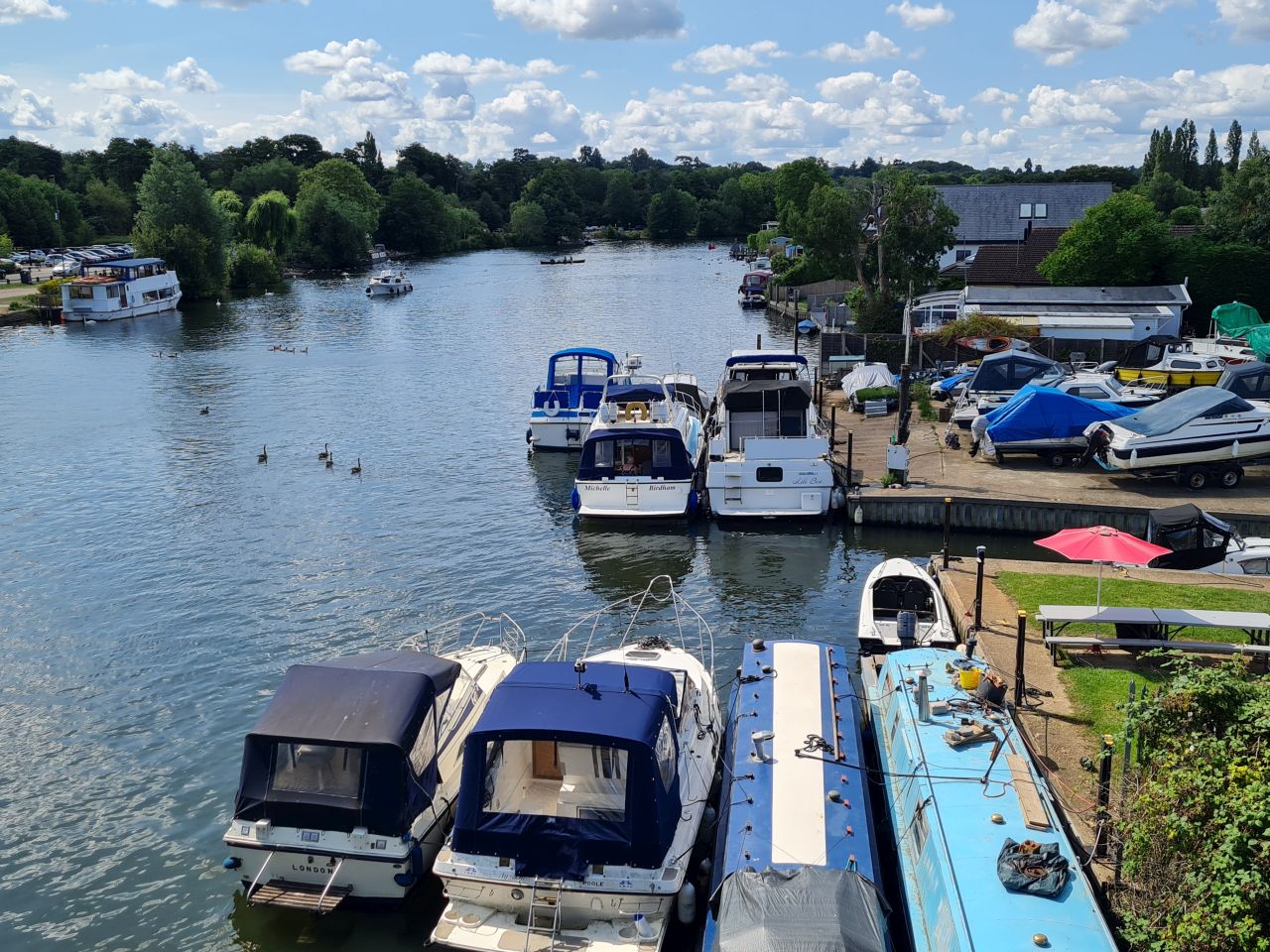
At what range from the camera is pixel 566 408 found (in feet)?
140

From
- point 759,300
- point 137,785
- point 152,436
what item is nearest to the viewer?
point 137,785

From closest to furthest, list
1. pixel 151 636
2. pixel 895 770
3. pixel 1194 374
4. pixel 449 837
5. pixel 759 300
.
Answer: pixel 449 837, pixel 895 770, pixel 151 636, pixel 1194 374, pixel 759 300

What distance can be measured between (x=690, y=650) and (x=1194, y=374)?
29.9 m

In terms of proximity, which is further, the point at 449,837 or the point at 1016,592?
the point at 1016,592

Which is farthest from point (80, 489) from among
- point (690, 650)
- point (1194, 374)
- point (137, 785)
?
point (1194, 374)

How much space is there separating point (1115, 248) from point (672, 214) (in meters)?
130

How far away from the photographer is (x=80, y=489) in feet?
123

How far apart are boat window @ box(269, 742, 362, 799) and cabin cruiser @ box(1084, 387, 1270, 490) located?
24472 millimetres

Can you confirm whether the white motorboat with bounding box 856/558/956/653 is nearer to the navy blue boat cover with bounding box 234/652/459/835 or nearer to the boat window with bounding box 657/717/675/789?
the boat window with bounding box 657/717/675/789

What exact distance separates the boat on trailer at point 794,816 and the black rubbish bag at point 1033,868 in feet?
4.91

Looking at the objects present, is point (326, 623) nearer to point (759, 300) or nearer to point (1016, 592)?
point (1016, 592)

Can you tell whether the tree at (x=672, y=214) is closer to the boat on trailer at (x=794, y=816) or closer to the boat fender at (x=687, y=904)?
the boat on trailer at (x=794, y=816)

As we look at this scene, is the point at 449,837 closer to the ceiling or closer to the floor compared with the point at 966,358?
closer to the floor

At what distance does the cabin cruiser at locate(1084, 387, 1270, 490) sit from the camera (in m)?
29.6
